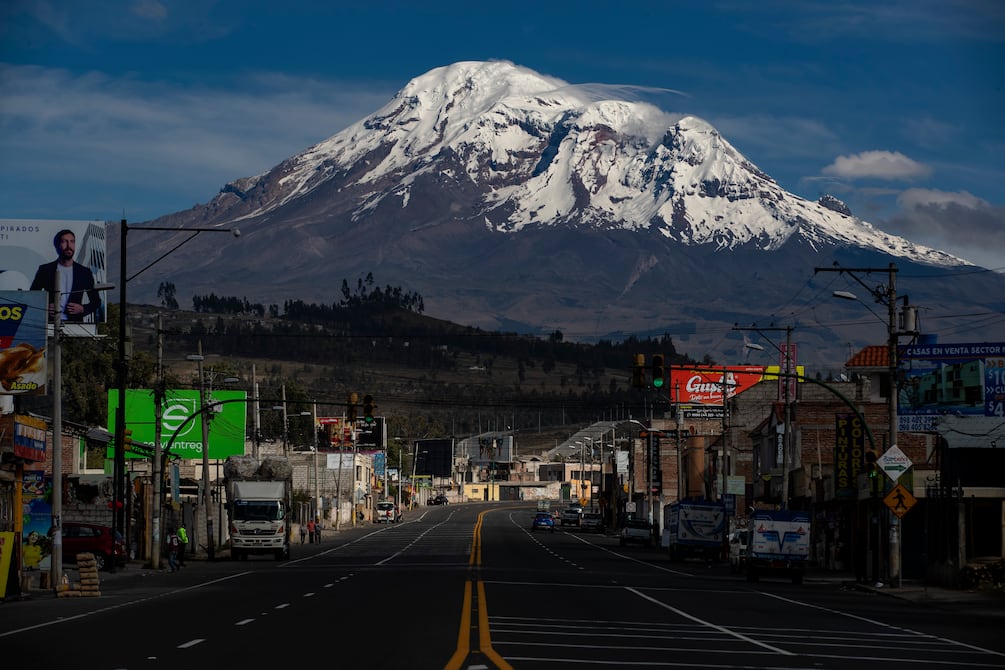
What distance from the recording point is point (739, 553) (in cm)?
6644

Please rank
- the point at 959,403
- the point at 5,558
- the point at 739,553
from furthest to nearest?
the point at 959,403, the point at 739,553, the point at 5,558

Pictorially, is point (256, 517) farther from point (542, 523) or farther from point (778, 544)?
point (542, 523)

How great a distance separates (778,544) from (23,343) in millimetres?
30956

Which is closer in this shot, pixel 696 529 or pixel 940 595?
pixel 940 595

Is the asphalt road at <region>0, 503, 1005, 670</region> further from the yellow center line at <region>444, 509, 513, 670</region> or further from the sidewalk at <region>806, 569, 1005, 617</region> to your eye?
the sidewalk at <region>806, 569, 1005, 617</region>

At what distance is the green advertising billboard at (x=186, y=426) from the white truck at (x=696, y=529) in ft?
101

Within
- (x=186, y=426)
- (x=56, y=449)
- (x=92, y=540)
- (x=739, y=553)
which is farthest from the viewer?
(x=186, y=426)

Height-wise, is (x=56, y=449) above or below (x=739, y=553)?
above

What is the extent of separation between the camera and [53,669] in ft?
70.3

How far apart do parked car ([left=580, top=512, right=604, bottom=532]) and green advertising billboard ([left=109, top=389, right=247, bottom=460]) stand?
50.7m

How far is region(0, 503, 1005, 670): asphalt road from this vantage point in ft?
78.7

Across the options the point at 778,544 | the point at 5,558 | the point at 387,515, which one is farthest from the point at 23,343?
the point at 387,515

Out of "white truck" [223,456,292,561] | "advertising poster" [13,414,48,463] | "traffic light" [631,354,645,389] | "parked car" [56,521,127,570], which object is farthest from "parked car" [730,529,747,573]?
"advertising poster" [13,414,48,463]

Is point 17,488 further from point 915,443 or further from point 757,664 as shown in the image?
point 915,443
